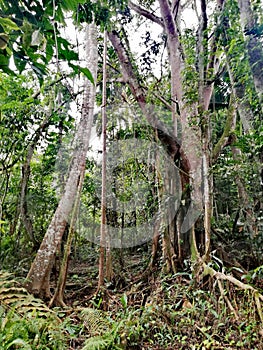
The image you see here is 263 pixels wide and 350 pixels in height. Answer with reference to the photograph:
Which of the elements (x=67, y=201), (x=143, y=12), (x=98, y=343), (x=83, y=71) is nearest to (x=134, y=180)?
(x=67, y=201)

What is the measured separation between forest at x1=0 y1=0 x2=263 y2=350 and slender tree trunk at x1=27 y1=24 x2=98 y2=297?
0.02m

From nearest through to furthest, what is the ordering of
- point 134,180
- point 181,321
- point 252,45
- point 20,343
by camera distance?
1. point 20,343
2. point 181,321
3. point 252,45
4. point 134,180

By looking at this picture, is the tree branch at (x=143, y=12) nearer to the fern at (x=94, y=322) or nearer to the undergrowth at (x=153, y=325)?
the undergrowth at (x=153, y=325)

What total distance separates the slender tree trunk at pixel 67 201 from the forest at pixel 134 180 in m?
0.02

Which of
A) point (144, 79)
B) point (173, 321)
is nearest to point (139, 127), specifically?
point (144, 79)

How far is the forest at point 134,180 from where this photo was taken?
2039 mm

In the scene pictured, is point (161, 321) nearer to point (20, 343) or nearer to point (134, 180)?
point (20, 343)

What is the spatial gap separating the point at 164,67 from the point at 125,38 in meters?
0.90

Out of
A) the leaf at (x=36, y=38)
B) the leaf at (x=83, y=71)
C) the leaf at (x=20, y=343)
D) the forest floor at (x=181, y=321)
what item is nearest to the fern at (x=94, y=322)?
the forest floor at (x=181, y=321)

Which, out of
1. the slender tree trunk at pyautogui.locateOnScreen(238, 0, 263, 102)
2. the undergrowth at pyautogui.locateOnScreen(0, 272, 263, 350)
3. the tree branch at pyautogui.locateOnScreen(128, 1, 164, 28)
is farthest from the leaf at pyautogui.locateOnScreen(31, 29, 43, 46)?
the tree branch at pyautogui.locateOnScreen(128, 1, 164, 28)

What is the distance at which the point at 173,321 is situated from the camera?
242 centimetres

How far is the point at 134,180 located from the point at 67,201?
2.74 m

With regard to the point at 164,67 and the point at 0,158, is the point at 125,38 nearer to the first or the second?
the point at 164,67

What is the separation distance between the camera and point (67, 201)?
11.3ft
